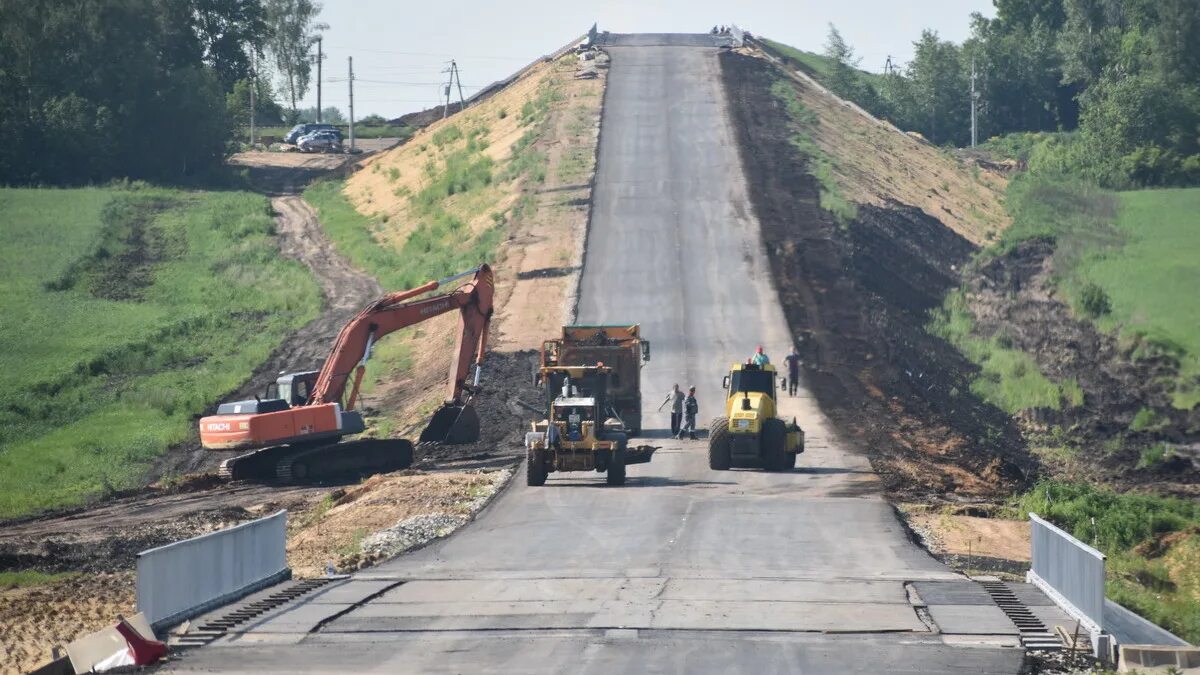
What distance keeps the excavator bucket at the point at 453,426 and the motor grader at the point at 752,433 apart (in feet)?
24.7

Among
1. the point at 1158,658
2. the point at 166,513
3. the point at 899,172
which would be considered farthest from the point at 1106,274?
the point at 1158,658

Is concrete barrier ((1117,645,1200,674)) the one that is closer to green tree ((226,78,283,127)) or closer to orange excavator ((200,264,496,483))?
orange excavator ((200,264,496,483))

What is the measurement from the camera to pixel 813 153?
8000 cm

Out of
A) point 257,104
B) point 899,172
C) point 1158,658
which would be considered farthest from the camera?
point 257,104

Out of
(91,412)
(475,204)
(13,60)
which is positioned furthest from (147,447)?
(13,60)

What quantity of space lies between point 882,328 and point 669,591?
3414 cm

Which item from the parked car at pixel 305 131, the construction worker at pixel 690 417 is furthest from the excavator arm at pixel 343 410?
the parked car at pixel 305 131

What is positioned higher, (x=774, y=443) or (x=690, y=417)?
(x=690, y=417)

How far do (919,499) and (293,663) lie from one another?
737 inches

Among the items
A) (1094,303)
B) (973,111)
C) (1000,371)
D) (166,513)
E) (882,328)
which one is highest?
(973,111)

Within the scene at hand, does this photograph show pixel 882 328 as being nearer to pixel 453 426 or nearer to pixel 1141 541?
pixel 453 426

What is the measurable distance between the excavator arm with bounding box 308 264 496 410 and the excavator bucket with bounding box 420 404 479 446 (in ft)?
1.07

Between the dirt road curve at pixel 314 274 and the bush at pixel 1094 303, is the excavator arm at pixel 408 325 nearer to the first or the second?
the dirt road curve at pixel 314 274

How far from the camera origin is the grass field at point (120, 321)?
149 ft
